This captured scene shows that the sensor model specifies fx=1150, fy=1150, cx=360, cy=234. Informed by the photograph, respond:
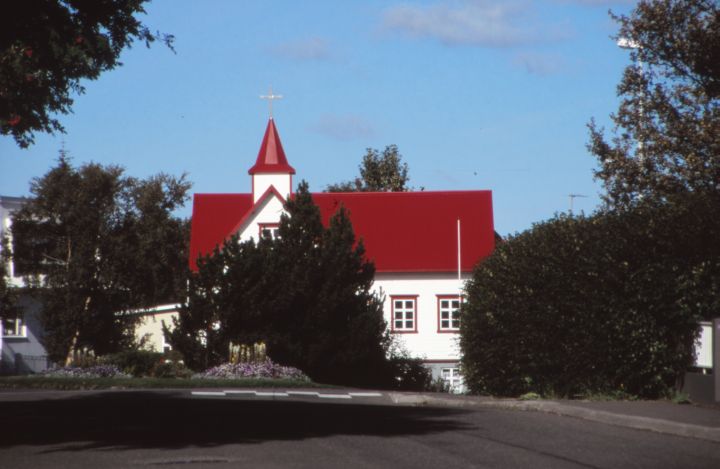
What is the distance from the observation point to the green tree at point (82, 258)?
5369cm

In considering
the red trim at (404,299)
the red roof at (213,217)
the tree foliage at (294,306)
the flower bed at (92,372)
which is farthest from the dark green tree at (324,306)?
the red roof at (213,217)

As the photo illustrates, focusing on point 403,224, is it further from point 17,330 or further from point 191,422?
point 191,422

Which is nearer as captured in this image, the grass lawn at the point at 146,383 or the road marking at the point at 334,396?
the road marking at the point at 334,396

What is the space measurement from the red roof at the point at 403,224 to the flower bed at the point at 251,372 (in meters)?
20.4

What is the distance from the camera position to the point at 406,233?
56250 millimetres

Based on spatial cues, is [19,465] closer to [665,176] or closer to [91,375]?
[91,375]

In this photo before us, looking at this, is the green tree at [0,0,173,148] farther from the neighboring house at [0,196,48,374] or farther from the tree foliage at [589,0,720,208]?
the neighboring house at [0,196,48,374]

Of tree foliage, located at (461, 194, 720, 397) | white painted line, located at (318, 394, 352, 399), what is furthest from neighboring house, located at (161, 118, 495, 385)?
tree foliage, located at (461, 194, 720, 397)

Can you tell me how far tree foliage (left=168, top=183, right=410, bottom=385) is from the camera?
3644 centimetres

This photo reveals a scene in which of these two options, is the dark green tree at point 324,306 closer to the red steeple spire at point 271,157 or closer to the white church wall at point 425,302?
the white church wall at point 425,302

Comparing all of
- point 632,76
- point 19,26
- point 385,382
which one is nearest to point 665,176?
point 632,76

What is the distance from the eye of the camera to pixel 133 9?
15023 millimetres

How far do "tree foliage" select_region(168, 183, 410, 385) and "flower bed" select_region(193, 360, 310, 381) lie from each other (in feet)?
7.73

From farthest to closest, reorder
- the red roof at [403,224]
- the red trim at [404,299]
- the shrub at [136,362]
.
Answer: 1. the red roof at [403,224]
2. the red trim at [404,299]
3. the shrub at [136,362]
